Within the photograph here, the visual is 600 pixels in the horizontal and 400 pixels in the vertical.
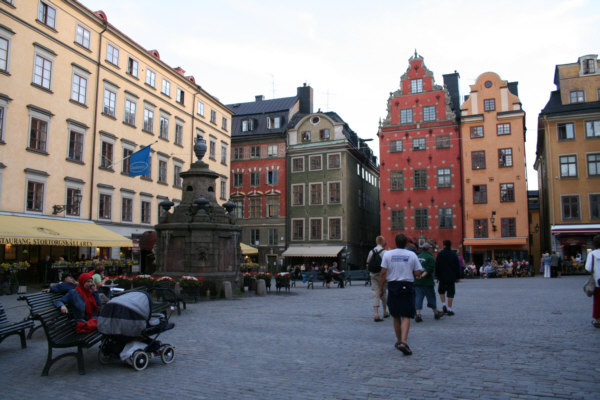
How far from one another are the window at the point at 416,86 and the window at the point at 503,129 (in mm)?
7358

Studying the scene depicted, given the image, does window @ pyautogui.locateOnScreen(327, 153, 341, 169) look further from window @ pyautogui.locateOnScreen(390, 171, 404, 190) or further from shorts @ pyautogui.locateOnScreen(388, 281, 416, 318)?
shorts @ pyautogui.locateOnScreen(388, 281, 416, 318)

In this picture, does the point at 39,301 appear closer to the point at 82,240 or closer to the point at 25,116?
the point at 82,240

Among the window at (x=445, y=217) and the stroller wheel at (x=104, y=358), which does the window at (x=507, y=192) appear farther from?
the stroller wheel at (x=104, y=358)

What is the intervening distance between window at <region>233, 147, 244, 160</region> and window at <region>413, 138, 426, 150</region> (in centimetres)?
1783

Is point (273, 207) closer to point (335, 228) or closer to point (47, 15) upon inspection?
point (335, 228)

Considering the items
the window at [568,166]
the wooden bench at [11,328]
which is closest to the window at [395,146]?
the window at [568,166]

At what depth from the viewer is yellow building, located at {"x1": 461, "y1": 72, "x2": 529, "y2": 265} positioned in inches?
1619

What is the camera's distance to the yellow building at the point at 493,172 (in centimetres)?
4112

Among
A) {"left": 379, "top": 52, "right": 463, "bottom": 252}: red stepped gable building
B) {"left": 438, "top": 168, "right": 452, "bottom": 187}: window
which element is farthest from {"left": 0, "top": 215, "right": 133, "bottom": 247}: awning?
{"left": 438, "top": 168, "right": 452, "bottom": 187}: window

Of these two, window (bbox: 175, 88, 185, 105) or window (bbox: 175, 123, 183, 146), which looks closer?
window (bbox: 175, 123, 183, 146)

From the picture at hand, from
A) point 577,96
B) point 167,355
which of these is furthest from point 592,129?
point 167,355

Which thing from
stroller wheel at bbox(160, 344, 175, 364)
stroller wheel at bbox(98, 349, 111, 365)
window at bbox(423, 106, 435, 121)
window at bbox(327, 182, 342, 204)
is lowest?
stroller wheel at bbox(98, 349, 111, 365)

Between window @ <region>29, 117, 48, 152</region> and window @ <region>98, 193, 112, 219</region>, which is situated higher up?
window @ <region>29, 117, 48, 152</region>

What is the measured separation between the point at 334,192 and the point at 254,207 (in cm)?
853
